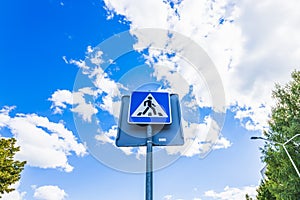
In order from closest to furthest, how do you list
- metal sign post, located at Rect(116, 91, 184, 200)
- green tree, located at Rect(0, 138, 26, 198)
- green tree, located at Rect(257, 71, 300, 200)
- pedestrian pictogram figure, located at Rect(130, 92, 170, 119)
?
metal sign post, located at Rect(116, 91, 184, 200)
pedestrian pictogram figure, located at Rect(130, 92, 170, 119)
green tree, located at Rect(0, 138, 26, 198)
green tree, located at Rect(257, 71, 300, 200)

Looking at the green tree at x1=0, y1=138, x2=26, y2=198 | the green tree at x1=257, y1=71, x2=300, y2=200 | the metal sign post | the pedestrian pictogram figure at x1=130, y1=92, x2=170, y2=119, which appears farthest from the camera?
the green tree at x1=257, y1=71, x2=300, y2=200

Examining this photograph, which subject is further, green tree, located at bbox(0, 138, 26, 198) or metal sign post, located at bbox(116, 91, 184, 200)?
green tree, located at bbox(0, 138, 26, 198)

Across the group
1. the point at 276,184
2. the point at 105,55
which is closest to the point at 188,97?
the point at 105,55

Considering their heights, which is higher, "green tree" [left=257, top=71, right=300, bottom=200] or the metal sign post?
"green tree" [left=257, top=71, right=300, bottom=200]

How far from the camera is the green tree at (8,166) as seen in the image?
41.8 ft

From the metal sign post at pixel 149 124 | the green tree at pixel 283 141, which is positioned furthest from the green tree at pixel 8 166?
the green tree at pixel 283 141

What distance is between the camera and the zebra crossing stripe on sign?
2321 millimetres

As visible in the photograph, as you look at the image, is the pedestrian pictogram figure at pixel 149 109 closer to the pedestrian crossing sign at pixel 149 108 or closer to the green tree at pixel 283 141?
the pedestrian crossing sign at pixel 149 108

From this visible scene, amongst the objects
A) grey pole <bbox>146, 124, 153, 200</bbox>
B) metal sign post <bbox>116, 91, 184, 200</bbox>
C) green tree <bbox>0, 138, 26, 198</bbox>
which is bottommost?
grey pole <bbox>146, 124, 153, 200</bbox>

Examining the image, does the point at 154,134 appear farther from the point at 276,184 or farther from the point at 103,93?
the point at 276,184

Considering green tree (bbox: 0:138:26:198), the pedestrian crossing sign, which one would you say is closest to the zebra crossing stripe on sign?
the pedestrian crossing sign

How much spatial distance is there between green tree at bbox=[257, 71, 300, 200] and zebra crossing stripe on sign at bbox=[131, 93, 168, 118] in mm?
15659

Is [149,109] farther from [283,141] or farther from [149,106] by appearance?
[283,141]

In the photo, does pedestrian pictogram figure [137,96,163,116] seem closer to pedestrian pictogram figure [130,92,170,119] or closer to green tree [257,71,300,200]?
pedestrian pictogram figure [130,92,170,119]
